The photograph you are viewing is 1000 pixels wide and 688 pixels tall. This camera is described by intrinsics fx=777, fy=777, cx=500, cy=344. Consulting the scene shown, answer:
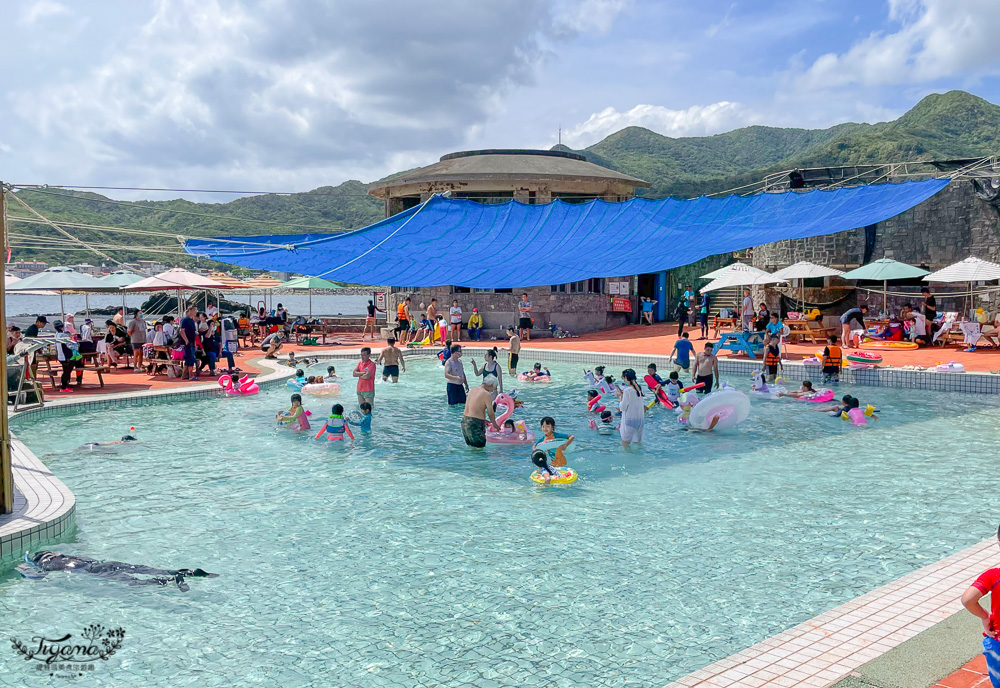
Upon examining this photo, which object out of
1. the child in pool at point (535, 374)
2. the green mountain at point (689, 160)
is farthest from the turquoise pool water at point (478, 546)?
the green mountain at point (689, 160)

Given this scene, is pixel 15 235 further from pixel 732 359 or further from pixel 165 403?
pixel 732 359

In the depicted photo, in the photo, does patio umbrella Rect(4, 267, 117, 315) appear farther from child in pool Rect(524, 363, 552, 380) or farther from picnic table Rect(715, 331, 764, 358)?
picnic table Rect(715, 331, 764, 358)

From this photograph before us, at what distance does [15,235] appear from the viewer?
818cm

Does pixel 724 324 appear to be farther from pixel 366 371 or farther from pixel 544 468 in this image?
pixel 544 468

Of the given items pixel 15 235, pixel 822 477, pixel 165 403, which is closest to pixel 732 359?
pixel 822 477

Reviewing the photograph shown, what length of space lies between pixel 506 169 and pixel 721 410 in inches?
658

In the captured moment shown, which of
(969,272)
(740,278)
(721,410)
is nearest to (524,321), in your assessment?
(740,278)

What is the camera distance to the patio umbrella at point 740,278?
75.6 feet

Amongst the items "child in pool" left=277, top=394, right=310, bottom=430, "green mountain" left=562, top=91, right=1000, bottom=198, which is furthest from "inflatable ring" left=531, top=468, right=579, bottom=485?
"green mountain" left=562, top=91, right=1000, bottom=198

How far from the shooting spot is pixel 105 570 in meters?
6.33

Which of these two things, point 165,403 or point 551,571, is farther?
point 165,403

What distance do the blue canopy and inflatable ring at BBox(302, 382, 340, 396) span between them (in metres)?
3.65

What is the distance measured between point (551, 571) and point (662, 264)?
6.75 m

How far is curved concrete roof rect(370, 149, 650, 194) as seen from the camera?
2602 cm
